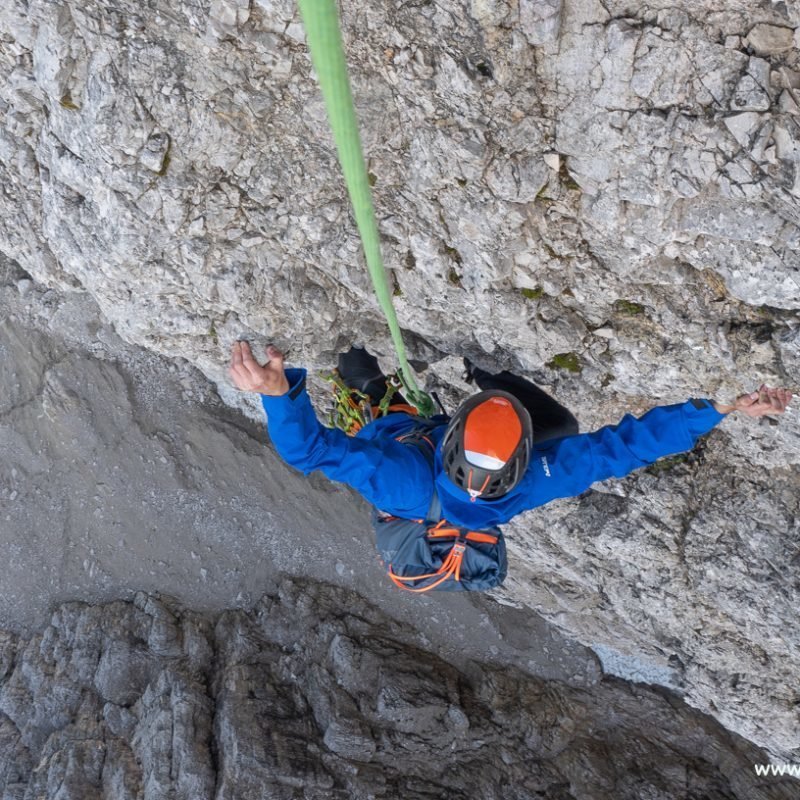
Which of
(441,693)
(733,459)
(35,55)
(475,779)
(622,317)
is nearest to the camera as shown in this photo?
(35,55)

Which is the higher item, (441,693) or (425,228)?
(425,228)

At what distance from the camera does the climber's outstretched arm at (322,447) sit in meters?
4.27

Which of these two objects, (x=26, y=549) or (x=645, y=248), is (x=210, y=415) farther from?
(x=645, y=248)

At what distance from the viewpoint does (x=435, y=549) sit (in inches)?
214

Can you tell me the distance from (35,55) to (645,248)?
12.8ft

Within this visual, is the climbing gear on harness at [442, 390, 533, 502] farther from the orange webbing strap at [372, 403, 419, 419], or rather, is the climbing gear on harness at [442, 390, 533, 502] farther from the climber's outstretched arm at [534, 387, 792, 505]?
the orange webbing strap at [372, 403, 419, 419]

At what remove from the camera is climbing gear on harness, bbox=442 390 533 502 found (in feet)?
14.9

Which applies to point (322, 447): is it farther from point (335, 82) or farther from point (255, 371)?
point (335, 82)

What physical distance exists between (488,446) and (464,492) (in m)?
0.44

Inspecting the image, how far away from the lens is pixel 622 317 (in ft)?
16.8

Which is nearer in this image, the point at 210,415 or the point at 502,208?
the point at 502,208

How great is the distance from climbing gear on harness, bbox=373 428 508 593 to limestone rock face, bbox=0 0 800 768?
138 cm

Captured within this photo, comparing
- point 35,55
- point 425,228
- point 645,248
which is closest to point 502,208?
point 425,228

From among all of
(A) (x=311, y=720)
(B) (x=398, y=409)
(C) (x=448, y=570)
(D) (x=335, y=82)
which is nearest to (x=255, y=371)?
(B) (x=398, y=409)
